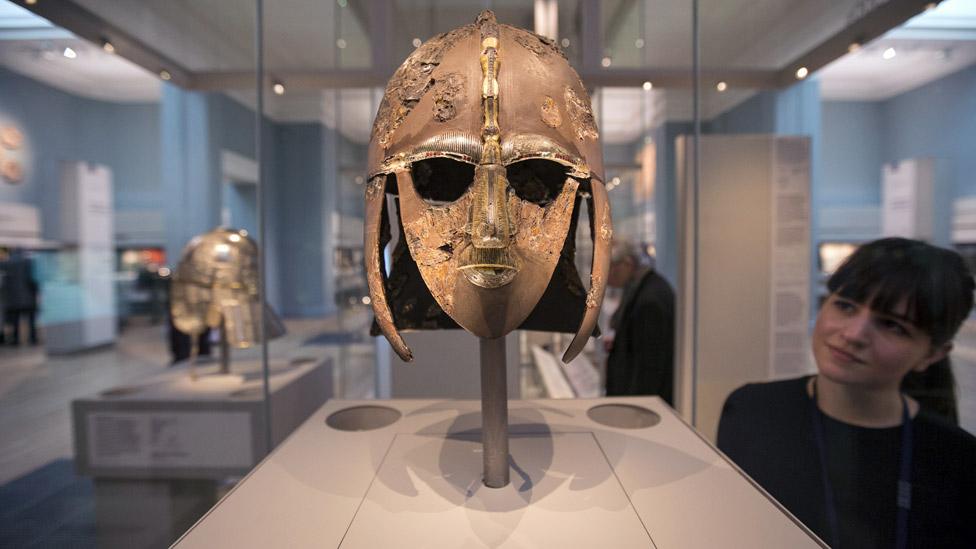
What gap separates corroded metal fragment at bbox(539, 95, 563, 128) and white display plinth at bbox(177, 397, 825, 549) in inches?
38.9

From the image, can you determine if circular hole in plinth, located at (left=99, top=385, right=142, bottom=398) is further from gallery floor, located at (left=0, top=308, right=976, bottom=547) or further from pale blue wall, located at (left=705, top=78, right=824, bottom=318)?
pale blue wall, located at (left=705, top=78, right=824, bottom=318)

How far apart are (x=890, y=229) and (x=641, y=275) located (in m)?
1.06

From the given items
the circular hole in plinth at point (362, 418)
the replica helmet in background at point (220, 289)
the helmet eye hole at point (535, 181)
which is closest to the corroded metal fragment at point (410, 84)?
the helmet eye hole at point (535, 181)

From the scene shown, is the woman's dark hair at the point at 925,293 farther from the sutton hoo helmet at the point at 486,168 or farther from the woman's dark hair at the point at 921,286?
the sutton hoo helmet at the point at 486,168

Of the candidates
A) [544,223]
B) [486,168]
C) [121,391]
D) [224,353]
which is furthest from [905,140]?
[121,391]

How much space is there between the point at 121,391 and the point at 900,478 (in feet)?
11.4

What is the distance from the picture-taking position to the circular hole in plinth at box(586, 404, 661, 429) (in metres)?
1.71

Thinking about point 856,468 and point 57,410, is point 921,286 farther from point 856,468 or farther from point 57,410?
point 57,410

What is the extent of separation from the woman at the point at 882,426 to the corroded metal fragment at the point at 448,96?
131 centimetres

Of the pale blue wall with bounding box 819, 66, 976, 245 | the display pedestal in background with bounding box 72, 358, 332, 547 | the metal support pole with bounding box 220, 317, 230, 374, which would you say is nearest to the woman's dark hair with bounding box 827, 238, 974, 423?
the pale blue wall with bounding box 819, 66, 976, 245

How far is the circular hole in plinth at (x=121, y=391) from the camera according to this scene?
2482 millimetres

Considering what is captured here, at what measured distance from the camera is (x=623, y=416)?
5.89 ft

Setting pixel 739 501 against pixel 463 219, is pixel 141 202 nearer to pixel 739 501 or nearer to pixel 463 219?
pixel 463 219

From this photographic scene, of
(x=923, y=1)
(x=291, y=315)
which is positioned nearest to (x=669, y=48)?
(x=923, y=1)
